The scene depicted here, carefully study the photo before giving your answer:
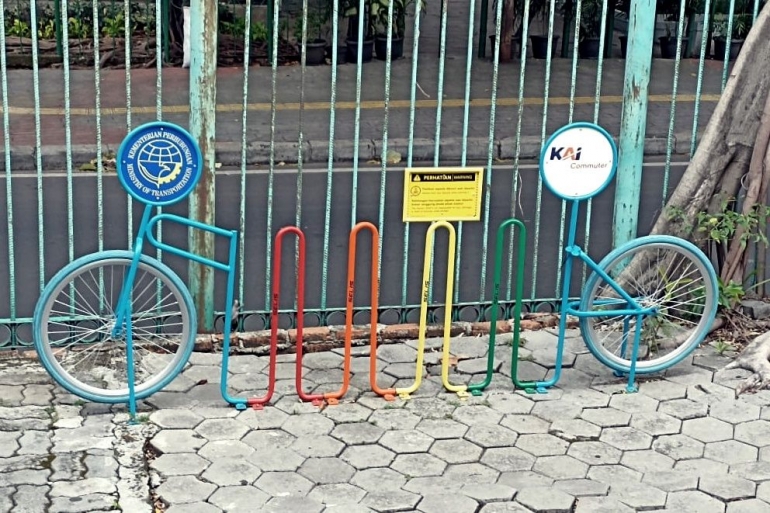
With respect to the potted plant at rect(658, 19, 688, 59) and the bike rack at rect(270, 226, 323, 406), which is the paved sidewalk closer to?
the bike rack at rect(270, 226, 323, 406)

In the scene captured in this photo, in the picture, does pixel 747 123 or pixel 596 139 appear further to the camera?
pixel 747 123

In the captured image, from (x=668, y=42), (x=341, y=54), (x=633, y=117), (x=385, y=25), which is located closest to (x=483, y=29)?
(x=385, y=25)

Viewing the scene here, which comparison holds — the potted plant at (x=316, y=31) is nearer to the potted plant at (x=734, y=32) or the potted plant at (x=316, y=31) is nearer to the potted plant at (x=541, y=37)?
the potted plant at (x=541, y=37)

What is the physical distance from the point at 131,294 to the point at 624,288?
8.83 ft

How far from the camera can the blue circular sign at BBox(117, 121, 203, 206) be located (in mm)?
5461

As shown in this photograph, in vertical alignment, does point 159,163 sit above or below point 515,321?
above

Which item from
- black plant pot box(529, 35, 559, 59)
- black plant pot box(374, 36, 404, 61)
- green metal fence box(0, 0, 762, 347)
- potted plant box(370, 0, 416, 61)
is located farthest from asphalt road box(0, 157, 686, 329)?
black plant pot box(529, 35, 559, 59)

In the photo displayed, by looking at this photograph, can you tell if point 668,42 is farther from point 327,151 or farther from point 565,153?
point 565,153

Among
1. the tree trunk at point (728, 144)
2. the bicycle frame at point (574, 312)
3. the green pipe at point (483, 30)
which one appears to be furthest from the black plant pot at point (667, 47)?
the bicycle frame at point (574, 312)

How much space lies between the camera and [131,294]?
18.9ft

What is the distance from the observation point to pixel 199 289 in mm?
6484

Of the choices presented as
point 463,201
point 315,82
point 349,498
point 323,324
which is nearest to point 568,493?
point 349,498

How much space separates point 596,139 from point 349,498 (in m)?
2.25

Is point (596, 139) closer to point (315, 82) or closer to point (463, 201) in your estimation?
point (463, 201)
